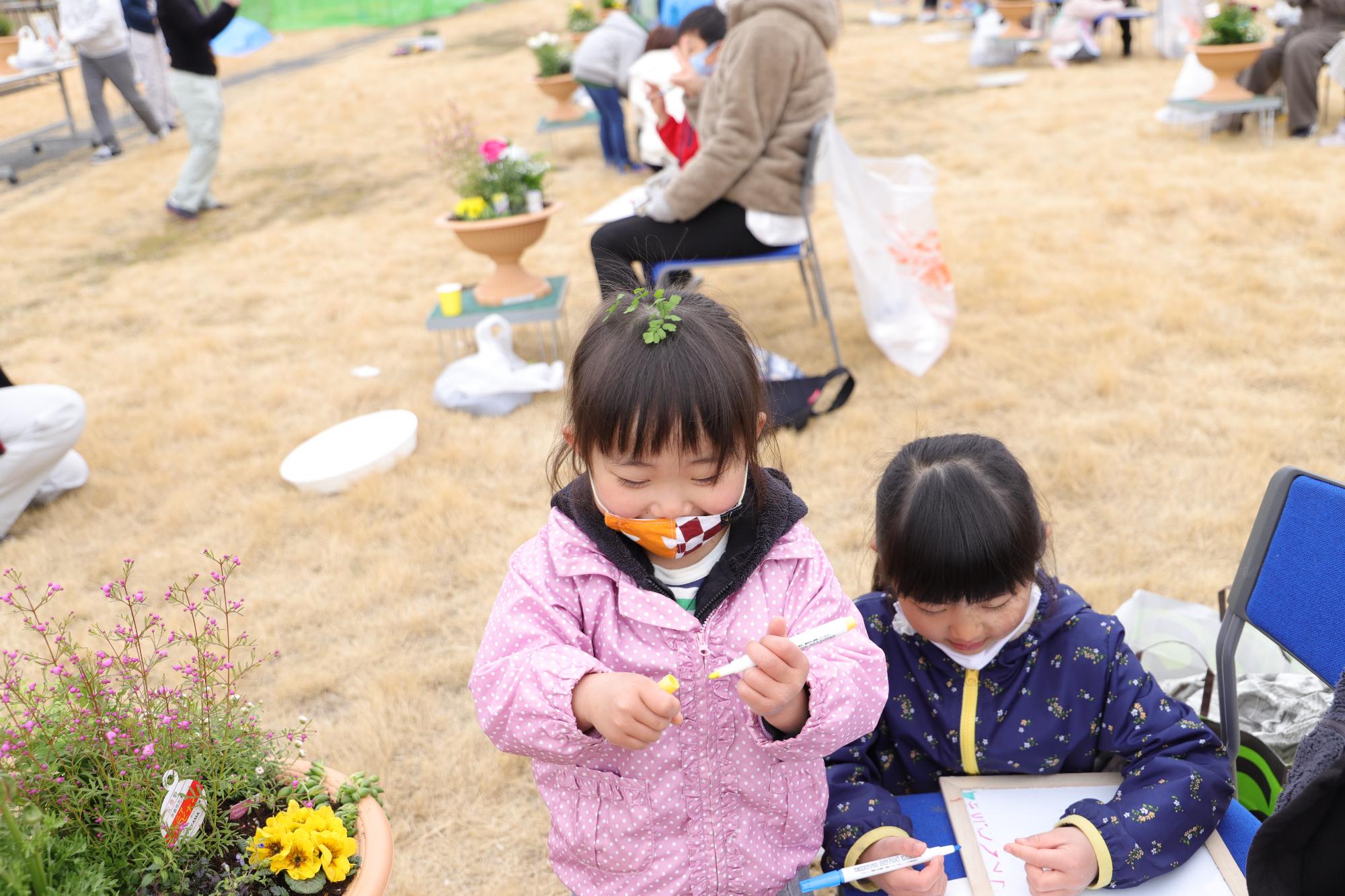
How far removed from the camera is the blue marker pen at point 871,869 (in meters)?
1.24

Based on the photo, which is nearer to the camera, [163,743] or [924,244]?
[163,743]

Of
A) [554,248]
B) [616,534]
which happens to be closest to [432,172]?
[554,248]

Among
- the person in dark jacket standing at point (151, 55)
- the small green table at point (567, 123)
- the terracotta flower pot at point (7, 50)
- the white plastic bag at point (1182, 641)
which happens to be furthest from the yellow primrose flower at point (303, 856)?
the terracotta flower pot at point (7, 50)

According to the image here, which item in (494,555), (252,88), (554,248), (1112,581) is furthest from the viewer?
(252,88)

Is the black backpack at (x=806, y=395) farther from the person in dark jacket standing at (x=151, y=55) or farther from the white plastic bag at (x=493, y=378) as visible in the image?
the person in dark jacket standing at (x=151, y=55)

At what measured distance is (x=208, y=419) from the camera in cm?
396

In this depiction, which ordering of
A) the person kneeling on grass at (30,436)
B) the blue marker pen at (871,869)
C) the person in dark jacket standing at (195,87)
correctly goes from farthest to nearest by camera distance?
1. the person in dark jacket standing at (195,87)
2. the person kneeling on grass at (30,436)
3. the blue marker pen at (871,869)

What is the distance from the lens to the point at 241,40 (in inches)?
529

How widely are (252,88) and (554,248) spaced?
24.2 ft

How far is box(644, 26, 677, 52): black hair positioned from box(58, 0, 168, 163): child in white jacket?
Result: 4085 millimetres

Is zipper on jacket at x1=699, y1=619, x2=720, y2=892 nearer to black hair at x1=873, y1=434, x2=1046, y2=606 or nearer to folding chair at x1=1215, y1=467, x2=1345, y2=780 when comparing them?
black hair at x1=873, y1=434, x2=1046, y2=606

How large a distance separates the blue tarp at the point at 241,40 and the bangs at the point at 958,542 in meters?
14.2

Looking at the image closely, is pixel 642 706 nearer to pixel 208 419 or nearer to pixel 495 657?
pixel 495 657

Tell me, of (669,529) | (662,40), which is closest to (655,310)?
(669,529)
